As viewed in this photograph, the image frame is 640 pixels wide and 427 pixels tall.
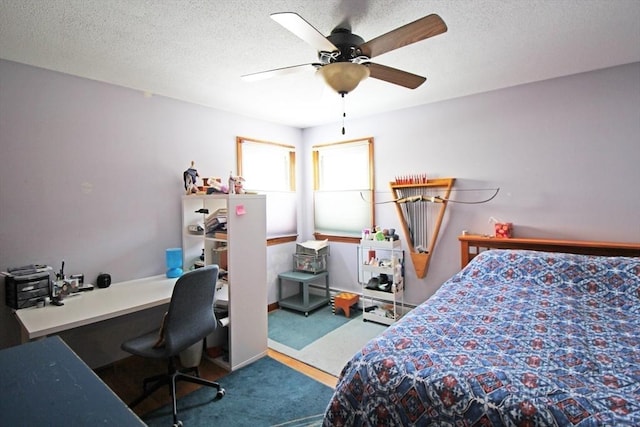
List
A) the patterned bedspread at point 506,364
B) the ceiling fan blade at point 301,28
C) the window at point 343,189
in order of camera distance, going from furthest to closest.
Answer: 1. the window at point 343,189
2. the ceiling fan blade at point 301,28
3. the patterned bedspread at point 506,364

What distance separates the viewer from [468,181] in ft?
10.9

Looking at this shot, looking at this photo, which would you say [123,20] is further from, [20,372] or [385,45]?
[20,372]

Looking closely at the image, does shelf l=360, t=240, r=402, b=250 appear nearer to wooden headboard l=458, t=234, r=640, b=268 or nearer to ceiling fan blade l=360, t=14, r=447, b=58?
wooden headboard l=458, t=234, r=640, b=268

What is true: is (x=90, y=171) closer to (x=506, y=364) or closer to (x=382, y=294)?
(x=382, y=294)

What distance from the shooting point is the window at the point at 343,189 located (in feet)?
13.3

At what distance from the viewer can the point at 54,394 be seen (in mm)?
736

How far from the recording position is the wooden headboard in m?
2.55

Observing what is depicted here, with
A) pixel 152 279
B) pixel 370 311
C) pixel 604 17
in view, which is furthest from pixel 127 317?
pixel 604 17

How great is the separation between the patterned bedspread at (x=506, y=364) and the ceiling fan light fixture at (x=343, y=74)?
1380 mm

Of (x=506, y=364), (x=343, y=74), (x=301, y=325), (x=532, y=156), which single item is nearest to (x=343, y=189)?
(x=301, y=325)

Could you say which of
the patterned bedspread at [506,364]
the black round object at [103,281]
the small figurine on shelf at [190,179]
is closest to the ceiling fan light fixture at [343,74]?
the patterned bedspread at [506,364]

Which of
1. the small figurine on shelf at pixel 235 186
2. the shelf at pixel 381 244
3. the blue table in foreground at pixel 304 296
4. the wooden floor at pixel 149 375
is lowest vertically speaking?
the wooden floor at pixel 149 375

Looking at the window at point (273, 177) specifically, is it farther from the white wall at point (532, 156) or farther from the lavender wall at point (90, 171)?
the white wall at point (532, 156)

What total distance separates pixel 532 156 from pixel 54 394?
3528 millimetres
